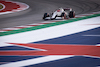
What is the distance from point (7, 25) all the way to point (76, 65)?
7467 mm

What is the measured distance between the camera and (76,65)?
21.3ft

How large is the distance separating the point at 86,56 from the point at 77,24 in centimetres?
569

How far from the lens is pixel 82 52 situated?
25.4 feet

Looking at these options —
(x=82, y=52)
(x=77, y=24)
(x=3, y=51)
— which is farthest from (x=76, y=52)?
(x=77, y=24)

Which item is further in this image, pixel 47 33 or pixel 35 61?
pixel 47 33

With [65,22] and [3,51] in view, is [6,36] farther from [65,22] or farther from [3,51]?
[65,22]

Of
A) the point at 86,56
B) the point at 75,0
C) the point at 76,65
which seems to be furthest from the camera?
the point at 75,0

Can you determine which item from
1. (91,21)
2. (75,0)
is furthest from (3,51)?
(75,0)

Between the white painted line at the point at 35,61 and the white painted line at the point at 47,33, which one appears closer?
the white painted line at the point at 35,61

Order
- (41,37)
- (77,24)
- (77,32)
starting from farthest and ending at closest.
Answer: (77,24) → (77,32) → (41,37)

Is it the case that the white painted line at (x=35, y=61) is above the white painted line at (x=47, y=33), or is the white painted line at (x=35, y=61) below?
below

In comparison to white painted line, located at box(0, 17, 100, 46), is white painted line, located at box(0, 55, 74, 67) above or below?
below

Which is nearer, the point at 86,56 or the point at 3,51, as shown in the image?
the point at 86,56

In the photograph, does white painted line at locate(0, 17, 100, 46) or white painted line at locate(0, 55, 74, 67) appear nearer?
white painted line at locate(0, 55, 74, 67)
